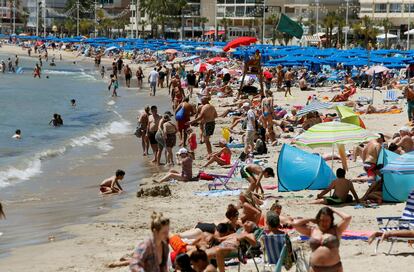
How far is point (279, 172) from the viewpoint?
44.8 feet

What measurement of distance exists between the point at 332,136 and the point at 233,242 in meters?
4.50

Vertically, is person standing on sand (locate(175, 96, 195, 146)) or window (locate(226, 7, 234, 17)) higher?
window (locate(226, 7, 234, 17))

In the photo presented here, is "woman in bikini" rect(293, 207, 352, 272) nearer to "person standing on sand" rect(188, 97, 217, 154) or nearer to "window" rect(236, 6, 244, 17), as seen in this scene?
"person standing on sand" rect(188, 97, 217, 154)

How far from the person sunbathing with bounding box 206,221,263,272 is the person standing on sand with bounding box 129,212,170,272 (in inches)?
94.8

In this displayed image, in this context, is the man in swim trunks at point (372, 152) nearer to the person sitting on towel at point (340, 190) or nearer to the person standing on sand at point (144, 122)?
the person sitting on towel at point (340, 190)

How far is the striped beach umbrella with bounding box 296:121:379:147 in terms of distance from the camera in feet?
43.1

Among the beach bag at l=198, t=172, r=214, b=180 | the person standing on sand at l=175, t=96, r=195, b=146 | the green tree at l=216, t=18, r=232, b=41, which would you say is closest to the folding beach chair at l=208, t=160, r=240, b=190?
the beach bag at l=198, t=172, r=214, b=180

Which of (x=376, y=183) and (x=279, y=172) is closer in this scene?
(x=376, y=183)

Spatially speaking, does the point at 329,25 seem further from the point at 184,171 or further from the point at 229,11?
the point at 184,171

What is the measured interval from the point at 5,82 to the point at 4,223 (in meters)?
50.9

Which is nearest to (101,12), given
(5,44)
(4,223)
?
(5,44)

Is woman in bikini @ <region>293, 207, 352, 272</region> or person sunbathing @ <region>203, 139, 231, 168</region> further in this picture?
person sunbathing @ <region>203, 139, 231, 168</region>

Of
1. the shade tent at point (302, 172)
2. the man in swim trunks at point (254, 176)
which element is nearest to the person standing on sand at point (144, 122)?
the man in swim trunks at point (254, 176)

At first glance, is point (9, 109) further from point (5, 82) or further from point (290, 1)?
point (290, 1)
